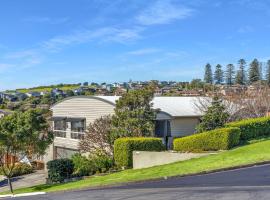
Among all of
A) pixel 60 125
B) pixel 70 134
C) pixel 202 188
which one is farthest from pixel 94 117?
pixel 202 188

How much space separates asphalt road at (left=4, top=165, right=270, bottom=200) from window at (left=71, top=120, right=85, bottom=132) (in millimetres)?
20460

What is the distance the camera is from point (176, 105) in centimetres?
3750

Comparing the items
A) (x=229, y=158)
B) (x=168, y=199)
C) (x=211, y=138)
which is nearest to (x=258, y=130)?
(x=211, y=138)

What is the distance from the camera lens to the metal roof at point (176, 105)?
3471 cm

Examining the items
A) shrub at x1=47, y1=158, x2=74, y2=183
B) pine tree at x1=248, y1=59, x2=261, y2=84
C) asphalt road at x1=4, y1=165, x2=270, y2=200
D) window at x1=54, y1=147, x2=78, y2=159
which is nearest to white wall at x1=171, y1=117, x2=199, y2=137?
shrub at x1=47, y1=158, x2=74, y2=183

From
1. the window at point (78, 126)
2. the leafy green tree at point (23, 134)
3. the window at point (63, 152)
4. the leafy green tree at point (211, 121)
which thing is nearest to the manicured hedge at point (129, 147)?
the leafy green tree at point (211, 121)

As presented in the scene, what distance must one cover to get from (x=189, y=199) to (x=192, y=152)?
11809 millimetres

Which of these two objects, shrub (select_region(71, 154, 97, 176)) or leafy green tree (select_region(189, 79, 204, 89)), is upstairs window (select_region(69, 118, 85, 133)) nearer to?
shrub (select_region(71, 154, 97, 176))

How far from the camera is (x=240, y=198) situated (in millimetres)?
11891

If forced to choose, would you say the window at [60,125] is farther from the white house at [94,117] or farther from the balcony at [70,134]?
the balcony at [70,134]

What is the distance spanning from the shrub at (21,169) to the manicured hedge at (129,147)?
13942 mm

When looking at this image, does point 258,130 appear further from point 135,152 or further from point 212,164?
point 212,164

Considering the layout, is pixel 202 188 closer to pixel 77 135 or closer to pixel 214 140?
pixel 214 140

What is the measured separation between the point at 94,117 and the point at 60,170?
683 cm
